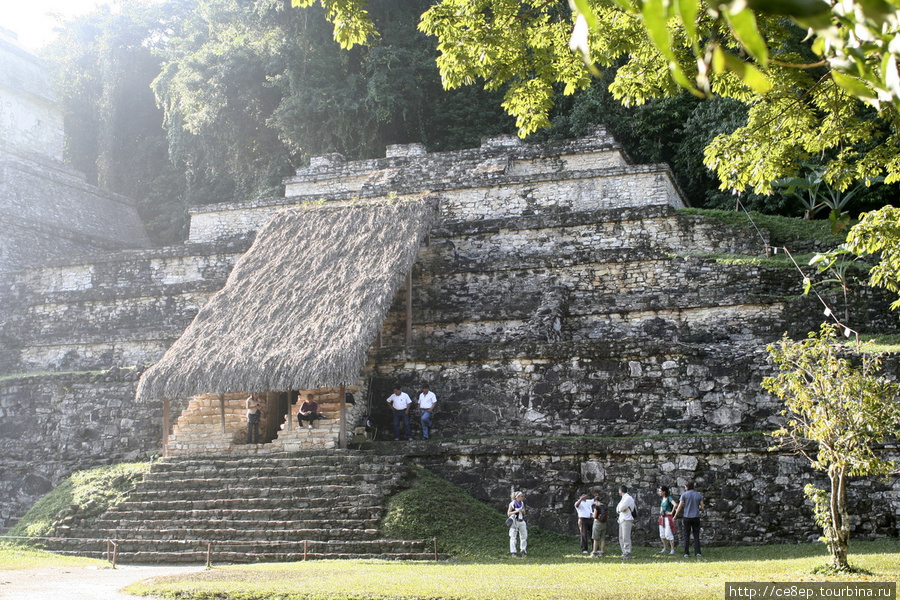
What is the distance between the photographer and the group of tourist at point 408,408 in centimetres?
1151

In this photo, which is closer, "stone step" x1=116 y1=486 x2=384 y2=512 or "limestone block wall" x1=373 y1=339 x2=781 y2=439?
"stone step" x1=116 y1=486 x2=384 y2=512

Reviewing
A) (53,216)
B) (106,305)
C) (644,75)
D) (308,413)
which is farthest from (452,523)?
(53,216)

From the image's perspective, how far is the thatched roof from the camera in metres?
11.1

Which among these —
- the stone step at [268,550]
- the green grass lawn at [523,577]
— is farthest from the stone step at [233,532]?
the green grass lawn at [523,577]

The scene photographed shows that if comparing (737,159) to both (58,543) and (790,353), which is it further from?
(58,543)

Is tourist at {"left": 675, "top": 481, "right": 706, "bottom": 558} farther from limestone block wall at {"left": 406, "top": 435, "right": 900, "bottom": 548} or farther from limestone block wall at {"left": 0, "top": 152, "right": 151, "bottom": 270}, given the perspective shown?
limestone block wall at {"left": 0, "top": 152, "right": 151, "bottom": 270}

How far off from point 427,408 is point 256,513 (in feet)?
8.92

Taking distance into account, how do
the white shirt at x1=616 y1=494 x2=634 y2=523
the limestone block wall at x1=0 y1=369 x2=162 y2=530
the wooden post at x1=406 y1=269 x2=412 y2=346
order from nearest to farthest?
the white shirt at x1=616 y1=494 x2=634 y2=523, the limestone block wall at x1=0 y1=369 x2=162 y2=530, the wooden post at x1=406 y1=269 x2=412 y2=346

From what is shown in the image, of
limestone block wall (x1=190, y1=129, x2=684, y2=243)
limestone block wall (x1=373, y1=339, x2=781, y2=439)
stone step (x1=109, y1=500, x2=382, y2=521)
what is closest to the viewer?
stone step (x1=109, y1=500, x2=382, y2=521)

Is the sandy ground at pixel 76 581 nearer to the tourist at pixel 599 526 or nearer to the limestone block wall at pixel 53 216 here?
the tourist at pixel 599 526

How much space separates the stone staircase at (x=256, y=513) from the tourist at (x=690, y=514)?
2.74 m


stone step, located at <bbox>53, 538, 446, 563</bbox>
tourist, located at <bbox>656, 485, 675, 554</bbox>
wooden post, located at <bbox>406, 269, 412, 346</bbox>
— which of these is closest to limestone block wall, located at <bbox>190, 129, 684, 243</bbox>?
wooden post, located at <bbox>406, 269, 412, 346</bbox>

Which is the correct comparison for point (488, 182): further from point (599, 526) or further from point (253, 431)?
point (599, 526)

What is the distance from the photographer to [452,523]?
31.3 ft
